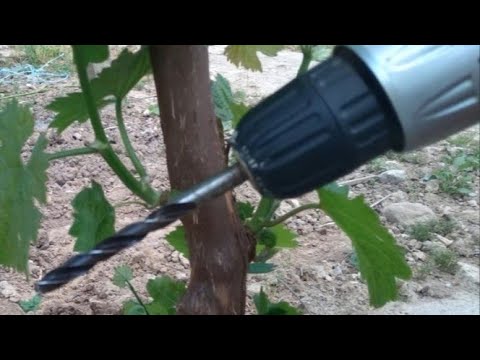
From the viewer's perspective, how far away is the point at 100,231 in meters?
0.78

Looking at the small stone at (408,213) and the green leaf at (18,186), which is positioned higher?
the green leaf at (18,186)

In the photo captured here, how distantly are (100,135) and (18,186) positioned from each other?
0.46 ft

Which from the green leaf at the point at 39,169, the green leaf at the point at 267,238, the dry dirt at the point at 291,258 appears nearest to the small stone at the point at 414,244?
the dry dirt at the point at 291,258

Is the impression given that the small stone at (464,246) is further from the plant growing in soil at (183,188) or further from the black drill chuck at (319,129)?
the black drill chuck at (319,129)

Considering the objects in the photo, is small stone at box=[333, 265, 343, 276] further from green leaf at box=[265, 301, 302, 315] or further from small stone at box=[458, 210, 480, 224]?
green leaf at box=[265, 301, 302, 315]

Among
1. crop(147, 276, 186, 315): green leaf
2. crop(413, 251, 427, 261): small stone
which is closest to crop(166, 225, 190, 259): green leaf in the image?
crop(147, 276, 186, 315): green leaf

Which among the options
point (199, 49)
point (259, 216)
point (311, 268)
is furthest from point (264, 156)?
point (311, 268)

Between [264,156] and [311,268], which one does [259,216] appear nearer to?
[264,156]

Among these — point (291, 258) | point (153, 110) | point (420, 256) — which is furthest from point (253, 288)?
point (153, 110)

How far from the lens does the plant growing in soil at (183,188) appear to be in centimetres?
69

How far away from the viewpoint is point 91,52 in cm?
66

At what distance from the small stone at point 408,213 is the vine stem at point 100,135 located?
75 centimetres

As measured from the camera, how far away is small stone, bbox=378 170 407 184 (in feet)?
4.91

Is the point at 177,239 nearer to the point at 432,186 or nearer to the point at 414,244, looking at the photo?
the point at 414,244
